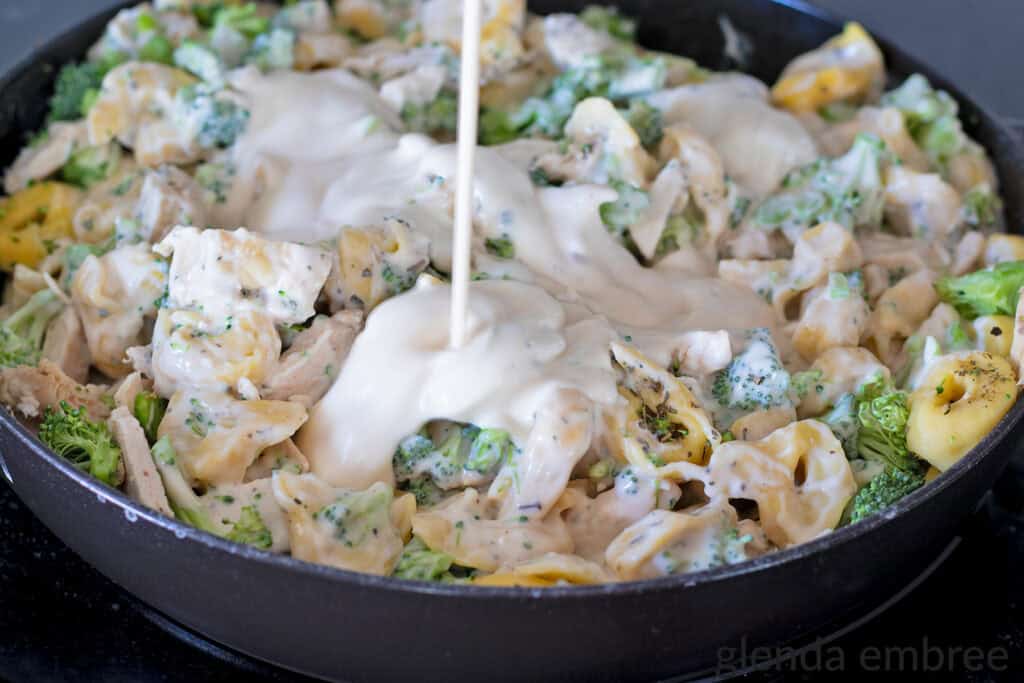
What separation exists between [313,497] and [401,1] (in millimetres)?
1810

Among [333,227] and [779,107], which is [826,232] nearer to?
[779,107]

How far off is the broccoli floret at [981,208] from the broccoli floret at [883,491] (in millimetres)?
895

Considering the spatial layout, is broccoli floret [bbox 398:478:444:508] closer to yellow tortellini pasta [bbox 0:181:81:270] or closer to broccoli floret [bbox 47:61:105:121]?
yellow tortellini pasta [bbox 0:181:81:270]

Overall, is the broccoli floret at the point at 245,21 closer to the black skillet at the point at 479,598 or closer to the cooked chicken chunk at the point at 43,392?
the cooked chicken chunk at the point at 43,392

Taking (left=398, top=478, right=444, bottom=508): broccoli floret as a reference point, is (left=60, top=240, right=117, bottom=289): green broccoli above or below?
above

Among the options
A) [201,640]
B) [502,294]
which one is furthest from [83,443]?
[502,294]

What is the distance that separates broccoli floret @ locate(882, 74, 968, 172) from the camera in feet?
9.78

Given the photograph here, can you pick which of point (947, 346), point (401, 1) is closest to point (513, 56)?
point (401, 1)

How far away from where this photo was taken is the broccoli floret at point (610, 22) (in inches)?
133

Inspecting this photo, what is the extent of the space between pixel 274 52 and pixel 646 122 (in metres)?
0.92

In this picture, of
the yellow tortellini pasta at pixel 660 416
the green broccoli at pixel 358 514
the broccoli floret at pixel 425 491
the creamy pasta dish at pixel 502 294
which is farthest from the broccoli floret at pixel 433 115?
the green broccoli at pixel 358 514

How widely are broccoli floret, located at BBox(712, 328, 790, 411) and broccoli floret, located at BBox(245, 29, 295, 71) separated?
54.0 inches

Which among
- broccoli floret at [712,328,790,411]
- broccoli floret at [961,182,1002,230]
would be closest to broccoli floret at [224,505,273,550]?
broccoli floret at [712,328,790,411]

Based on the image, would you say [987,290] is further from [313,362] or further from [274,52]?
[274,52]
